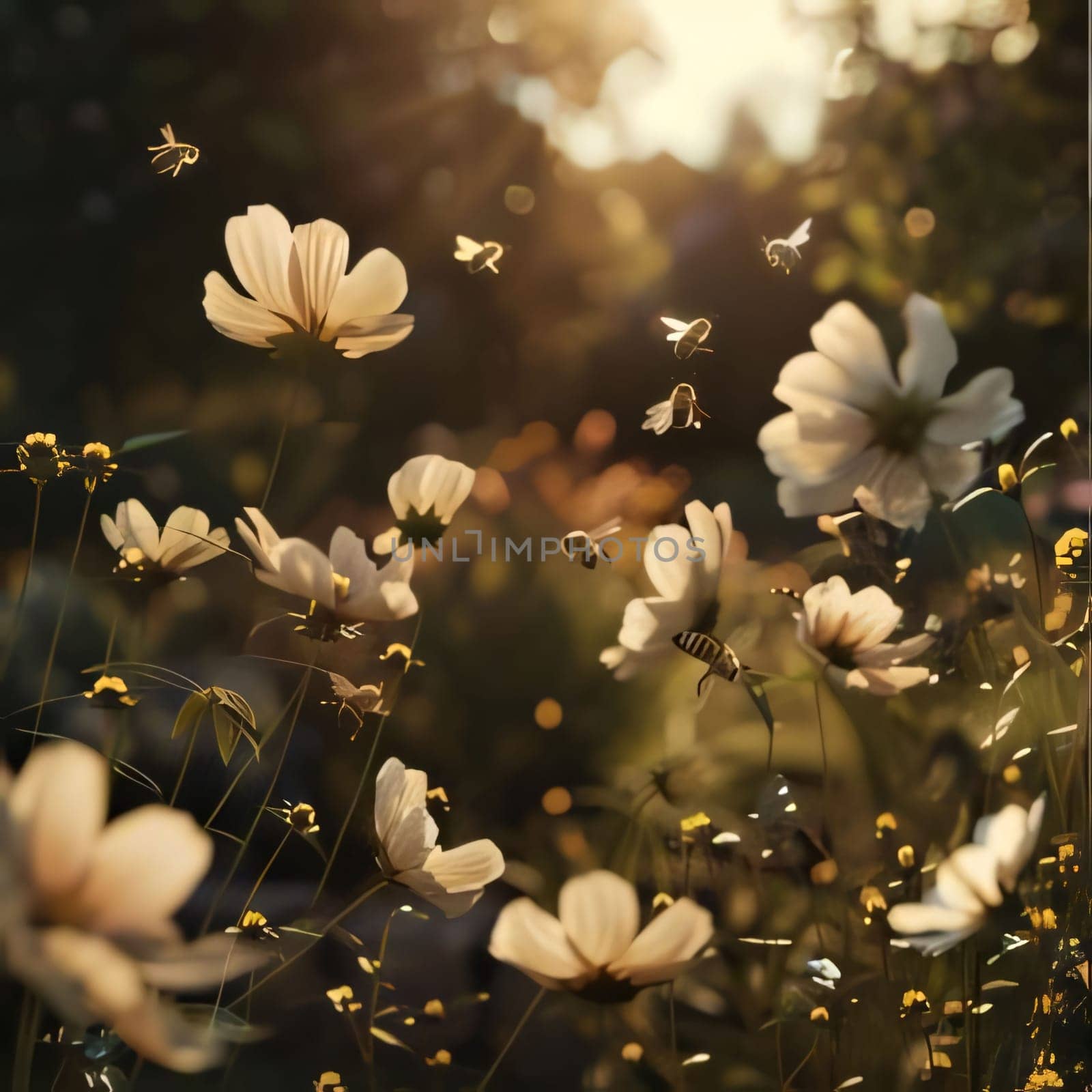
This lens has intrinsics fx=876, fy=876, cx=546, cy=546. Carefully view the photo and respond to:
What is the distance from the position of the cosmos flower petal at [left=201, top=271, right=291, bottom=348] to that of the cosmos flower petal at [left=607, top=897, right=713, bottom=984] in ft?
1.55

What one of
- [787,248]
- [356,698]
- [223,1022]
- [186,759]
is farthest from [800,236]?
[223,1022]

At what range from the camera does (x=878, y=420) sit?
63 cm

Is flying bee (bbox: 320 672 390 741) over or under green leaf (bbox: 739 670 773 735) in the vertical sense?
under

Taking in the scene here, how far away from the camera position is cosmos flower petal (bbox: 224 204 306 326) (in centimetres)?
58

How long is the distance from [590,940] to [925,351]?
479 millimetres

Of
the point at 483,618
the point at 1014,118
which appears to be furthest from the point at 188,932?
the point at 1014,118

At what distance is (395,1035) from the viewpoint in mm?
595

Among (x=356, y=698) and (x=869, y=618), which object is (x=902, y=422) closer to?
(x=869, y=618)

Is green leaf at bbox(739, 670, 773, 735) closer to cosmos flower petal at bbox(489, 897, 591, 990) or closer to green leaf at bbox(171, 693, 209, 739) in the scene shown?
cosmos flower petal at bbox(489, 897, 591, 990)

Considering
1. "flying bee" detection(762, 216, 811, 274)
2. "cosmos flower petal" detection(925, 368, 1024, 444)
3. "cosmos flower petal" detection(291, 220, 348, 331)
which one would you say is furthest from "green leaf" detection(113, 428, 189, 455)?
"cosmos flower petal" detection(925, 368, 1024, 444)

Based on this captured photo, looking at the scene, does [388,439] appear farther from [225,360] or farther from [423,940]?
[423,940]

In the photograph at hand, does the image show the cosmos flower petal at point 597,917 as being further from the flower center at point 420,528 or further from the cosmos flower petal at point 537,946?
the flower center at point 420,528

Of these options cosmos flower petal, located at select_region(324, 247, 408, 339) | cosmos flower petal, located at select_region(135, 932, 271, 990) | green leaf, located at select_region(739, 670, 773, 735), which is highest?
cosmos flower petal, located at select_region(324, 247, 408, 339)

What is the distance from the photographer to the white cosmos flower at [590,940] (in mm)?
597
